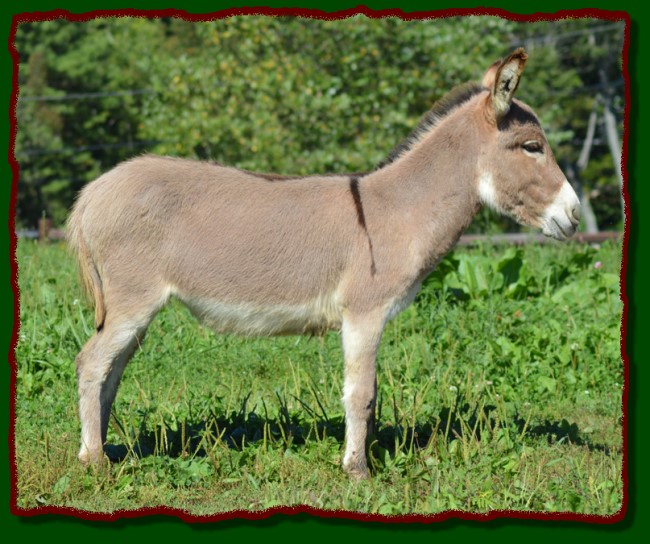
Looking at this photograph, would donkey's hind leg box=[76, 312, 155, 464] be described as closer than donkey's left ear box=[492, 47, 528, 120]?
No

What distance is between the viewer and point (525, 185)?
5.20m

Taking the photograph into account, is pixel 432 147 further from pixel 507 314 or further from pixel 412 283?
pixel 507 314

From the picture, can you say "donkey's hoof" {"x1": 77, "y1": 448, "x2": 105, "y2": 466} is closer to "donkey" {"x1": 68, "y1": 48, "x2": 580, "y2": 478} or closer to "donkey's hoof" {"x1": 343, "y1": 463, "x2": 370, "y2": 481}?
"donkey" {"x1": 68, "y1": 48, "x2": 580, "y2": 478}

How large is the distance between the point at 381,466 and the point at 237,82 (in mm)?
13272

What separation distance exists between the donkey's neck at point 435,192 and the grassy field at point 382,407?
1.11m

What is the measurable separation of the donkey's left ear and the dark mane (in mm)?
329

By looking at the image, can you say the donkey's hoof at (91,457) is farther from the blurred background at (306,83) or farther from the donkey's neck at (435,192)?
the blurred background at (306,83)

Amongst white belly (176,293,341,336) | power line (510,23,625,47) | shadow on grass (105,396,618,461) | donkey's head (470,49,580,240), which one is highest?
power line (510,23,625,47)

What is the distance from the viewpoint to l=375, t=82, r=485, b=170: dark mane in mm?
5406

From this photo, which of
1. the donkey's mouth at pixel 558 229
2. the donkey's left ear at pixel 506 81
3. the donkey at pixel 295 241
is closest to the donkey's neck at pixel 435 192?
the donkey at pixel 295 241

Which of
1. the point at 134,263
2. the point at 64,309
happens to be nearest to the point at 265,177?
the point at 134,263

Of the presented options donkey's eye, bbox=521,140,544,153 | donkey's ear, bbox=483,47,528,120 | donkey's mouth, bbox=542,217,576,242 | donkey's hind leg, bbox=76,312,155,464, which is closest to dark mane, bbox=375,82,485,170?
donkey's ear, bbox=483,47,528,120

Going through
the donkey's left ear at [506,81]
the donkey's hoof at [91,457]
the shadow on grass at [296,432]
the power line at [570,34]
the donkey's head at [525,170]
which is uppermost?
the power line at [570,34]

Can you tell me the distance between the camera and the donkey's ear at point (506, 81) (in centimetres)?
489
